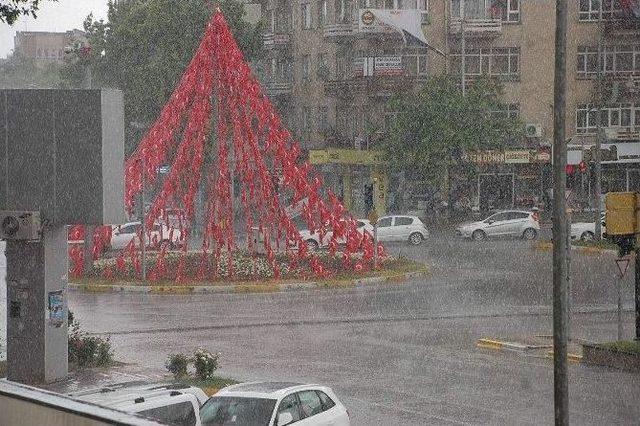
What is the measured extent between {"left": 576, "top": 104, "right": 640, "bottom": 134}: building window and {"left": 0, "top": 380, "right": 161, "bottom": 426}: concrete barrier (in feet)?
181

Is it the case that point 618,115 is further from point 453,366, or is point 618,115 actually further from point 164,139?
point 453,366

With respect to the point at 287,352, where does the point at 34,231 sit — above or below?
above

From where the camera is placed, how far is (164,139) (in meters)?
34.7

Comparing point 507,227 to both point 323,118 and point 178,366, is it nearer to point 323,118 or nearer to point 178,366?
point 323,118

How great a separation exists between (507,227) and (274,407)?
123ft

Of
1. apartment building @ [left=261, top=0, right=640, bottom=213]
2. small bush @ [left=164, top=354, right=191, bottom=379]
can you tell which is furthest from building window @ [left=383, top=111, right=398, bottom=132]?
small bush @ [left=164, top=354, right=191, bottom=379]

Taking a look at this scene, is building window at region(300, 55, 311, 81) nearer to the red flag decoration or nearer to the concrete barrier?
the red flag decoration

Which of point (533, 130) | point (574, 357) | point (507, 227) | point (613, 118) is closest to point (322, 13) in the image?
point (533, 130)

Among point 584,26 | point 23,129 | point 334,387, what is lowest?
point 334,387

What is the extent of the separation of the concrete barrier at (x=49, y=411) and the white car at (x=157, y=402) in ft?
6.94

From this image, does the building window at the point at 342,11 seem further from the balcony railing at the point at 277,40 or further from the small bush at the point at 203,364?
the small bush at the point at 203,364

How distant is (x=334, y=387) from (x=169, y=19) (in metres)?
43.9

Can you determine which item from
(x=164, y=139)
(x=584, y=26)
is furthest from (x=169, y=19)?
(x=164, y=139)

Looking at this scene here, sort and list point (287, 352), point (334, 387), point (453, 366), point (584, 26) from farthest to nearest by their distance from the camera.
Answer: point (584, 26) → point (287, 352) → point (453, 366) → point (334, 387)
